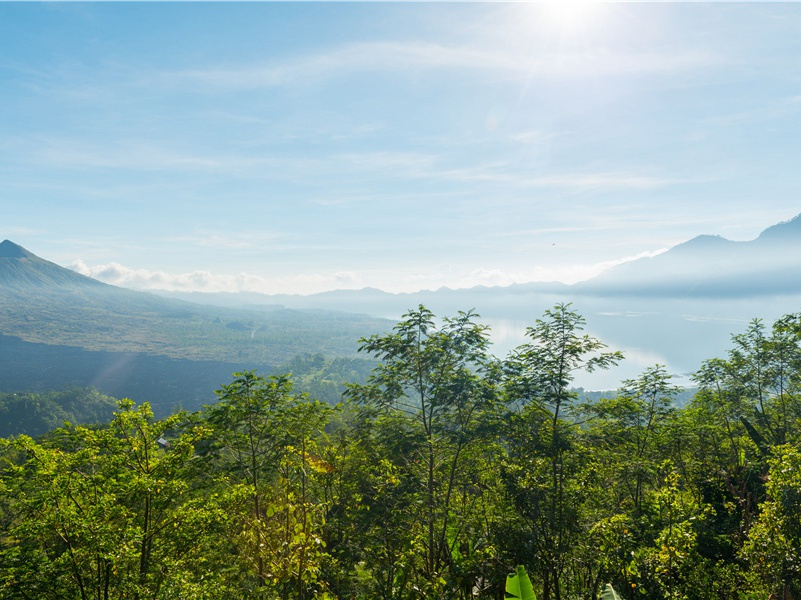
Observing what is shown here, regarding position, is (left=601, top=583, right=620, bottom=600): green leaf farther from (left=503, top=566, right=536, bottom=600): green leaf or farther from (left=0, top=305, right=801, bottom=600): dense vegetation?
(left=503, top=566, right=536, bottom=600): green leaf

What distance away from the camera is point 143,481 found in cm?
813

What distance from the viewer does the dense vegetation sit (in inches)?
324

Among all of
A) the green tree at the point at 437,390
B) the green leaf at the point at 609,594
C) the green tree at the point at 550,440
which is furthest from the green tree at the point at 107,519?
the green tree at the point at 550,440

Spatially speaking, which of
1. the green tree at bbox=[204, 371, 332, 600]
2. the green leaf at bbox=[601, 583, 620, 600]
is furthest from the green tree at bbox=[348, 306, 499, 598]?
the green leaf at bbox=[601, 583, 620, 600]

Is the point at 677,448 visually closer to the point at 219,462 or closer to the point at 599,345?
the point at 599,345

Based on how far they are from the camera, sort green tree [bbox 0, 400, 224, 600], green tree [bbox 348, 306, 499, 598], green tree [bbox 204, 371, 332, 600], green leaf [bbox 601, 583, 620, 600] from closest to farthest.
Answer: green tree [bbox 0, 400, 224, 600] < green leaf [bbox 601, 583, 620, 600] < green tree [bbox 204, 371, 332, 600] < green tree [bbox 348, 306, 499, 598]

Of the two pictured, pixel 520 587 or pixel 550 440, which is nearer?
pixel 520 587

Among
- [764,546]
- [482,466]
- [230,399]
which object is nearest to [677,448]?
[482,466]

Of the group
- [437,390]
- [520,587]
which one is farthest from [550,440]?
[520,587]

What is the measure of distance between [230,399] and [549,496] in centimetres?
1045

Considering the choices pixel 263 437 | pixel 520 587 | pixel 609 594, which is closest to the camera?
pixel 609 594

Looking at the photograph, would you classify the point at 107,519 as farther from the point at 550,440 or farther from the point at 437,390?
the point at 550,440

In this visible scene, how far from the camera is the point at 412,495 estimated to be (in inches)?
528

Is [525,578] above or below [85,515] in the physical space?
below
